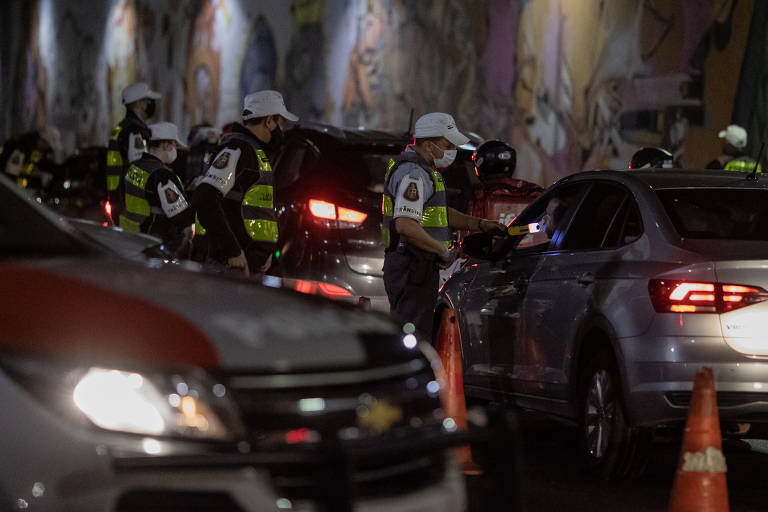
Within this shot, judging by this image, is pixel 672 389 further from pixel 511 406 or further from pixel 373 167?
pixel 373 167

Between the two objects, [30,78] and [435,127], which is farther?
[30,78]

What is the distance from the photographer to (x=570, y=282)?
749cm

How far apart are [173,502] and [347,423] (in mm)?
479

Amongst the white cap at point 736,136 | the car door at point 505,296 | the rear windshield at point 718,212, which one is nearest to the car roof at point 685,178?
the rear windshield at point 718,212

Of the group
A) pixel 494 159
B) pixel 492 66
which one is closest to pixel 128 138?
pixel 494 159

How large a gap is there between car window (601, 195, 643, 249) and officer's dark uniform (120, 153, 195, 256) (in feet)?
9.73

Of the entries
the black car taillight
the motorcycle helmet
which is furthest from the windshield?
the motorcycle helmet

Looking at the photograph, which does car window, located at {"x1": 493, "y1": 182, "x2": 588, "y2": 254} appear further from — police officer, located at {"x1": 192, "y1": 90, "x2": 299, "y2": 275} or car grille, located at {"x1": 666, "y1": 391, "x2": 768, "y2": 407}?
car grille, located at {"x1": 666, "y1": 391, "x2": 768, "y2": 407}

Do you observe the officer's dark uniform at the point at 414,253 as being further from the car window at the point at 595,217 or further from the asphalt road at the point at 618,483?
the asphalt road at the point at 618,483

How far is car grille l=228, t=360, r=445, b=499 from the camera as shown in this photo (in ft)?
10.2

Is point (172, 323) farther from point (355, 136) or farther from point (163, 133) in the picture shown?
point (355, 136)

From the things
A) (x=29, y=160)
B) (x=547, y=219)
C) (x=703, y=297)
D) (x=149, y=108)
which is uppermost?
(x=29, y=160)

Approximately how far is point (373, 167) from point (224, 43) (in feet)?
71.5

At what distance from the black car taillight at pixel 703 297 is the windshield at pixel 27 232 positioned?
3.16 m
